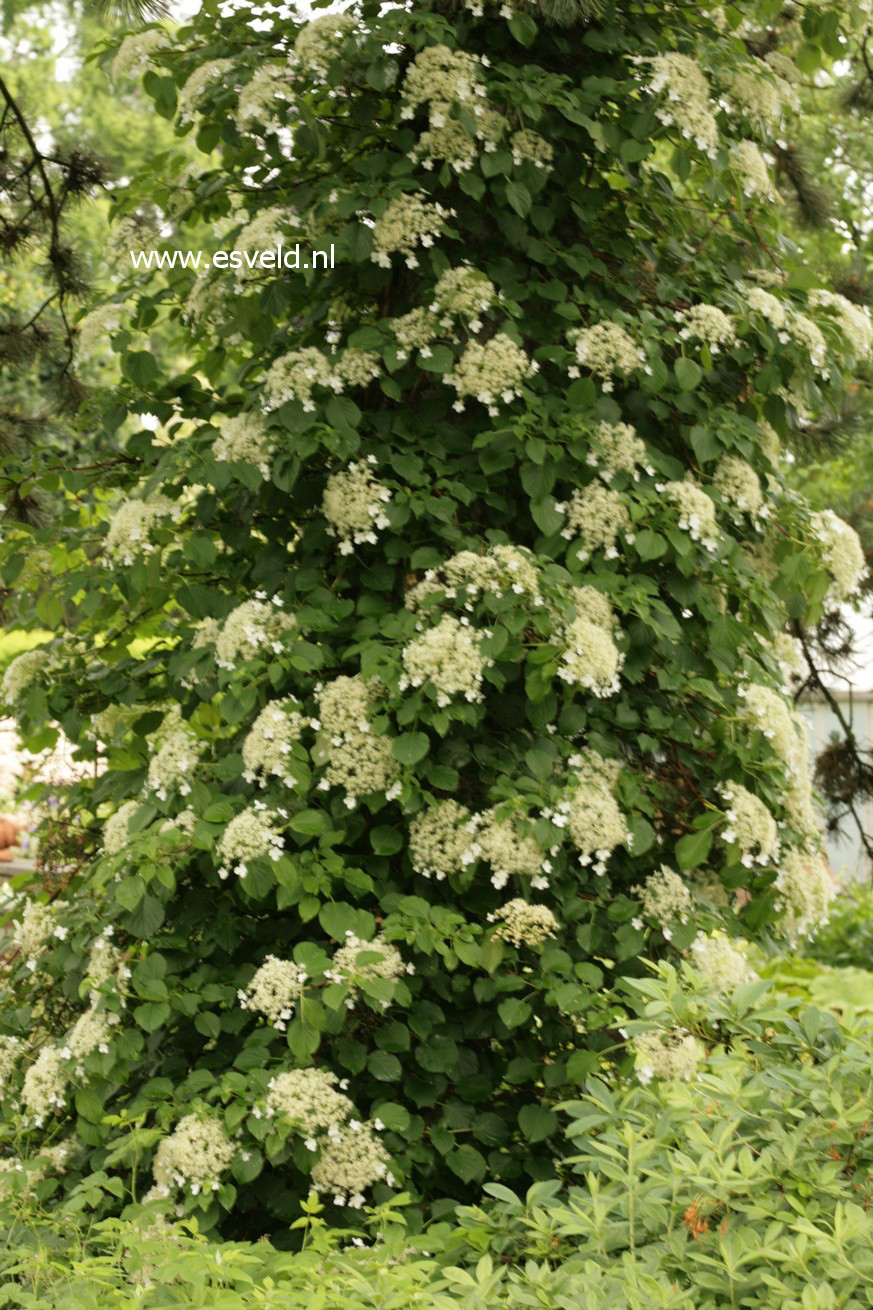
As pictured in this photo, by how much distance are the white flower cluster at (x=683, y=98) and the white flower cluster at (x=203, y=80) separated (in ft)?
3.22

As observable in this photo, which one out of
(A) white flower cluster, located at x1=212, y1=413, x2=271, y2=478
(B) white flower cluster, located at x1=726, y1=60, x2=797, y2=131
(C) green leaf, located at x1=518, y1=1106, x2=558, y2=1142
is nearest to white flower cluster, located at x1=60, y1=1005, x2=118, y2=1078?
(C) green leaf, located at x1=518, y1=1106, x2=558, y2=1142

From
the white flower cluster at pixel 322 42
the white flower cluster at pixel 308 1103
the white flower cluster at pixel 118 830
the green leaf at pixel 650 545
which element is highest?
the white flower cluster at pixel 322 42

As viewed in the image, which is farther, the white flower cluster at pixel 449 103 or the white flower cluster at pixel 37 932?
the white flower cluster at pixel 37 932

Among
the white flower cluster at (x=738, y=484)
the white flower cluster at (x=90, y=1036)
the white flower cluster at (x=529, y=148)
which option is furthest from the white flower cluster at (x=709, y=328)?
the white flower cluster at (x=90, y=1036)

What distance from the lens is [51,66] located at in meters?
22.9

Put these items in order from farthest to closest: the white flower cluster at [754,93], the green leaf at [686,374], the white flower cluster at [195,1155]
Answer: the white flower cluster at [754,93] < the green leaf at [686,374] < the white flower cluster at [195,1155]

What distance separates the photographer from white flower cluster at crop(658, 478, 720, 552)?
2.96m

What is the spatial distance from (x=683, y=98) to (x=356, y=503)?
1.21m

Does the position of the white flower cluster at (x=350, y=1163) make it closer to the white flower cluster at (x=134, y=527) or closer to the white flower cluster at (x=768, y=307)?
the white flower cluster at (x=134, y=527)

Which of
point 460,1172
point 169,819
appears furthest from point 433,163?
point 460,1172

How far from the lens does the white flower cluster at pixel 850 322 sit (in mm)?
3338

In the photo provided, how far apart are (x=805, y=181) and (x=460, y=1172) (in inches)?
158

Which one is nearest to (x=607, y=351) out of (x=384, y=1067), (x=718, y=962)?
(x=718, y=962)

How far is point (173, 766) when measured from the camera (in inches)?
114
